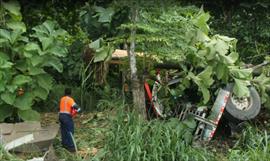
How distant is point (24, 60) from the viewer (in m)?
5.95

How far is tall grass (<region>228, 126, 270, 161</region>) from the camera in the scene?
18.7 ft

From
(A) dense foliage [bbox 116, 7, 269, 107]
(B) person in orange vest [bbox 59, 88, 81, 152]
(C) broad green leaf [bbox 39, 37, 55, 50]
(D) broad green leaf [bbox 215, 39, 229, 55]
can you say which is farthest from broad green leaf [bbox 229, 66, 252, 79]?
(C) broad green leaf [bbox 39, 37, 55, 50]

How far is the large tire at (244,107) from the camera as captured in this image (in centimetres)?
664

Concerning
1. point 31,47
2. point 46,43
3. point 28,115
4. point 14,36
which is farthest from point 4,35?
point 28,115

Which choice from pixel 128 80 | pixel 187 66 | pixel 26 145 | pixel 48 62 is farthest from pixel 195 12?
pixel 26 145

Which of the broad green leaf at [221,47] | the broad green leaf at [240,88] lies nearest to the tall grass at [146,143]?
the broad green leaf at [240,88]

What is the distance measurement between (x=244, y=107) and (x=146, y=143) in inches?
70.0

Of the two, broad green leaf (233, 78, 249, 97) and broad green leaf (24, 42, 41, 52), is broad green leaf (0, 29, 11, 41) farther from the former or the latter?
broad green leaf (233, 78, 249, 97)

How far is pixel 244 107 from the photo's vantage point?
6.73 m

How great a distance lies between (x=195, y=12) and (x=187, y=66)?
0.65 metres

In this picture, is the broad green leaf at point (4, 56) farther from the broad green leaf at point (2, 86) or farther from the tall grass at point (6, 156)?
the tall grass at point (6, 156)

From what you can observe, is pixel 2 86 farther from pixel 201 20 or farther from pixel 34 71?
pixel 201 20

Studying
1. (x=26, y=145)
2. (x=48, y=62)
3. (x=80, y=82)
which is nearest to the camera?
(x=26, y=145)

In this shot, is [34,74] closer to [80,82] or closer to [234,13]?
[80,82]
